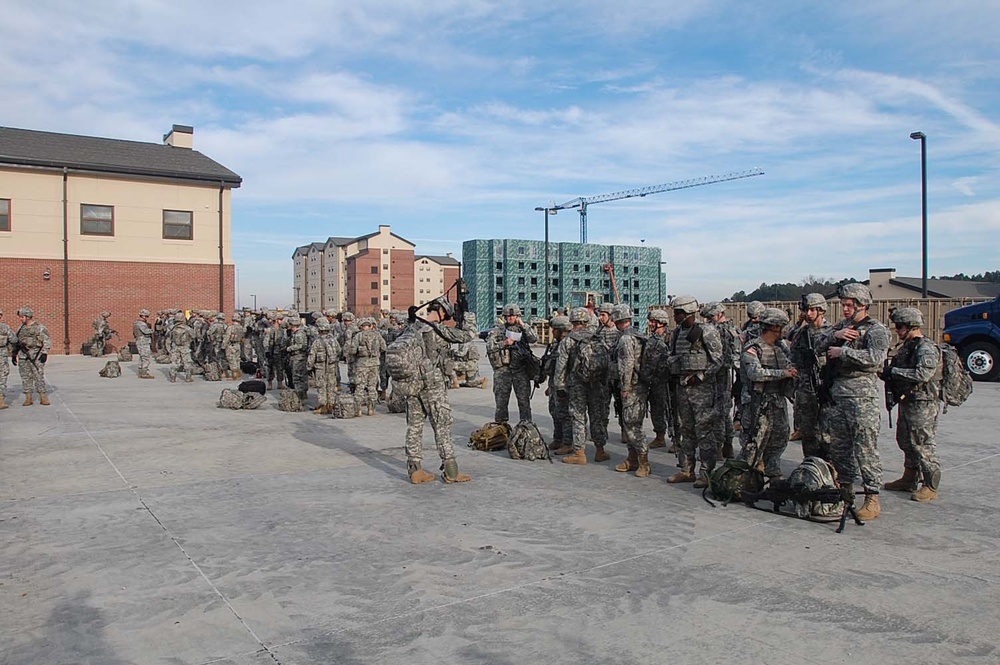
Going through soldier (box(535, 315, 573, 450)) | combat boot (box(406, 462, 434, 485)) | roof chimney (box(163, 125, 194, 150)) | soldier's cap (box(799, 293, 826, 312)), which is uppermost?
roof chimney (box(163, 125, 194, 150))

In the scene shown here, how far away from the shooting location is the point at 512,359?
10977mm

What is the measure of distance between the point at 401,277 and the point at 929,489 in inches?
3459

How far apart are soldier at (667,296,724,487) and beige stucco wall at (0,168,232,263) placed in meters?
28.9

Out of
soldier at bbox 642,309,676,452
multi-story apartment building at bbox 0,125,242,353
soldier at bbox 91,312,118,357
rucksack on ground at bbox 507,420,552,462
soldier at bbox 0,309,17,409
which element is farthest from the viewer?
multi-story apartment building at bbox 0,125,242,353

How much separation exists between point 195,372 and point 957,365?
19.5 m

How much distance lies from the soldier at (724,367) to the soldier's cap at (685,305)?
23 cm

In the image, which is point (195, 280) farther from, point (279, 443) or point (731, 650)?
point (731, 650)

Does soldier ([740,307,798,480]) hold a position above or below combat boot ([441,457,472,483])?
above

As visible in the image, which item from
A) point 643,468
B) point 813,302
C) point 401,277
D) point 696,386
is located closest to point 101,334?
point 643,468

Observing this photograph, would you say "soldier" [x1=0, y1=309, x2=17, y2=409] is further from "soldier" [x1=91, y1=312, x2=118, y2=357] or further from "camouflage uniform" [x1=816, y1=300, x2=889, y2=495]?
"soldier" [x1=91, y1=312, x2=118, y2=357]

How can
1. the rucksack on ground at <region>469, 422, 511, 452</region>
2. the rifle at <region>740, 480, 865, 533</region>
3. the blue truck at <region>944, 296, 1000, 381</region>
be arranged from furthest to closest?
the blue truck at <region>944, 296, 1000, 381</region> < the rucksack on ground at <region>469, 422, 511, 452</region> < the rifle at <region>740, 480, 865, 533</region>

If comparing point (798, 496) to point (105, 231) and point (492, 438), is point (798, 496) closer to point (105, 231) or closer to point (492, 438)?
point (492, 438)

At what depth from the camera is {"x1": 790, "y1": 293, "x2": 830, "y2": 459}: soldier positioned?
7.59 metres

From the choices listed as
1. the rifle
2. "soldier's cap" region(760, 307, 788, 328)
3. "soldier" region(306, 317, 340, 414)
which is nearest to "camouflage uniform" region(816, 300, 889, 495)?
the rifle
